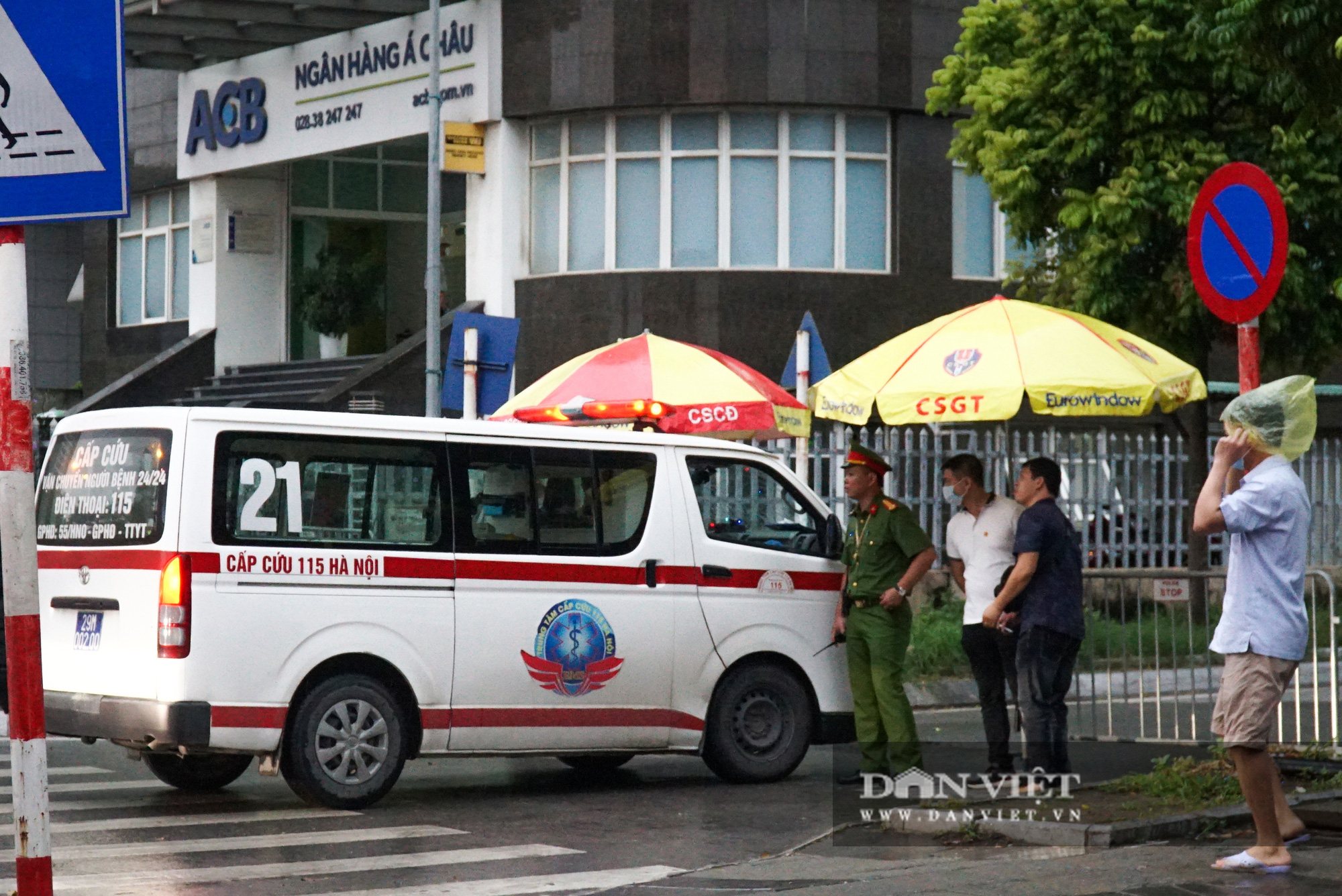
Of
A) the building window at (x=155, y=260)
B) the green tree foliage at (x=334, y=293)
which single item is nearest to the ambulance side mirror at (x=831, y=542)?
the green tree foliage at (x=334, y=293)

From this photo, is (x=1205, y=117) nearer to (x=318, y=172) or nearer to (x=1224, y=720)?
(x=1224, y=720)

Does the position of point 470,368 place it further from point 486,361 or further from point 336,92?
point 336,92

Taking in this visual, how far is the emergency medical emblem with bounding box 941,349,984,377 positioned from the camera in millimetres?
10070

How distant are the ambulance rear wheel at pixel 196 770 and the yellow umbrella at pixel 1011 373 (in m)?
3.99

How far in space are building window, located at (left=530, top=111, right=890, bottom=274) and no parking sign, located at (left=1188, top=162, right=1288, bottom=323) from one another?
15.7 metres

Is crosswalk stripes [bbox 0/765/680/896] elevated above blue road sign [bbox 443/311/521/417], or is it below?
below

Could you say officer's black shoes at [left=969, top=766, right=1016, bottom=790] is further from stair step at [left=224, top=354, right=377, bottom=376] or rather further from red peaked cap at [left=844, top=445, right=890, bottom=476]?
stair step at [left=224, top=354, right=377, bottom=376]

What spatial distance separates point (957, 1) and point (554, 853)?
60.1 feet

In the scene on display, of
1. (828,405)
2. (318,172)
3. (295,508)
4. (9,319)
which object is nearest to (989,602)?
(828,405)

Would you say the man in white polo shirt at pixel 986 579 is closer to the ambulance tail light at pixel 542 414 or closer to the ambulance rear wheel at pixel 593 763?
the ambulance rear wheel at pixel 593 763

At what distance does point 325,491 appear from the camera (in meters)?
9.51

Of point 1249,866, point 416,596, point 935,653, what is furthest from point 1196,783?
point 935,653

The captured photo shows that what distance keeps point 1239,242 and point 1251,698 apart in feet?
7.29

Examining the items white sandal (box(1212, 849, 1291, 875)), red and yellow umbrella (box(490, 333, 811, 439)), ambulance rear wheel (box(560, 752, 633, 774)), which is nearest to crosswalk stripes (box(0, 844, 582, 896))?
ambulance rear wheel (box(560, 752, 633, 774))
